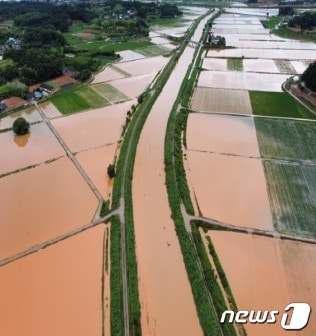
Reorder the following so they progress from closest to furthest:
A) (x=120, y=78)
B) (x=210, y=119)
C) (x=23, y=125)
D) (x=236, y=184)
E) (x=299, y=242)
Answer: (x=299, y=242)
(x=236, y=184)
(x=23, y=125)
(x=210, y=119)
(x=120, y=78)

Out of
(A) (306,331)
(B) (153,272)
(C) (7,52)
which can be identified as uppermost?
(C) (7,52)

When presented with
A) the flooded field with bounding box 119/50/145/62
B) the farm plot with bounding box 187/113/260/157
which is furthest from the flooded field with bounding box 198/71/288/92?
the flooded field with bounding box 119/50/145/62

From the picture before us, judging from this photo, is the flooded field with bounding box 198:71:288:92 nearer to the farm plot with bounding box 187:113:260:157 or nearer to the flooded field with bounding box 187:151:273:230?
the farm plot with bounding box 187:113:260:157

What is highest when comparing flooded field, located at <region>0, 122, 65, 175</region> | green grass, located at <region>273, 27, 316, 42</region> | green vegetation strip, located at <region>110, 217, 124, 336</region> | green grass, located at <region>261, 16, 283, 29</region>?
green grass, located at <region>261, 16, 283, 29</region>

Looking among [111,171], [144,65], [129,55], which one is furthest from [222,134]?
[129,55]

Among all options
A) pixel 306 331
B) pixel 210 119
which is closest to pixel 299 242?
pixel 306 331

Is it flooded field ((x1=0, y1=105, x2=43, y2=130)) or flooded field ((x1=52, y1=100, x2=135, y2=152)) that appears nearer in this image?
flooded field ((x1=52, y1=100, x2=135, y2=152))

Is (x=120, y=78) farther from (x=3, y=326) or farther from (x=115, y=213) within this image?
(x=3, y=326)
